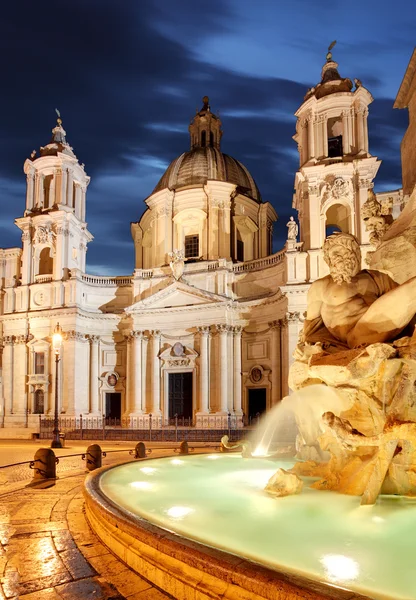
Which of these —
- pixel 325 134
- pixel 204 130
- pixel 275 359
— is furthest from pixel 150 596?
pixel 204 130

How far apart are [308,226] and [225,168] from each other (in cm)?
1310

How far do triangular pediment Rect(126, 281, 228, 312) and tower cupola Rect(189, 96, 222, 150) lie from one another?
16.3 metres

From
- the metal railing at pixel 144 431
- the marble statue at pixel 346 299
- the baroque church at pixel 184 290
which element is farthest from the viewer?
the baroque church at pixel 184 290

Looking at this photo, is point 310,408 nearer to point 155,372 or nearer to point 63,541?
point 63,541

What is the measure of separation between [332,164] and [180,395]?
57.3 feet

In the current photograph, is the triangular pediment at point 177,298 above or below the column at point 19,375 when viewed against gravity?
above

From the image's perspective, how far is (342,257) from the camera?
560cm

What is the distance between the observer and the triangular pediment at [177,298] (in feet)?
106

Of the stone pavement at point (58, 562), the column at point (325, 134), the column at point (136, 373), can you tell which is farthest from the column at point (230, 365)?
the stone pavement at point (58, 562)

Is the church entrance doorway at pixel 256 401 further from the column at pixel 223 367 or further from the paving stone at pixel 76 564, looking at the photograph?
the paving stone at pixel 76 564

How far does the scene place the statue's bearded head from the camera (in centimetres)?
558

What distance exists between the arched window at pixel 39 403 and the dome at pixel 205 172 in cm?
1732

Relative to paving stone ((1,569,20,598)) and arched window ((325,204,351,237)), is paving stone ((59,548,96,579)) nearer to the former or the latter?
paving stone ((1,569,20,598))

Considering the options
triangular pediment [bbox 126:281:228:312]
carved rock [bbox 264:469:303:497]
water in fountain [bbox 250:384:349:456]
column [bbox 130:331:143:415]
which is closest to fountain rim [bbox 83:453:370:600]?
carved rock [bbox 264:469:303:497]
